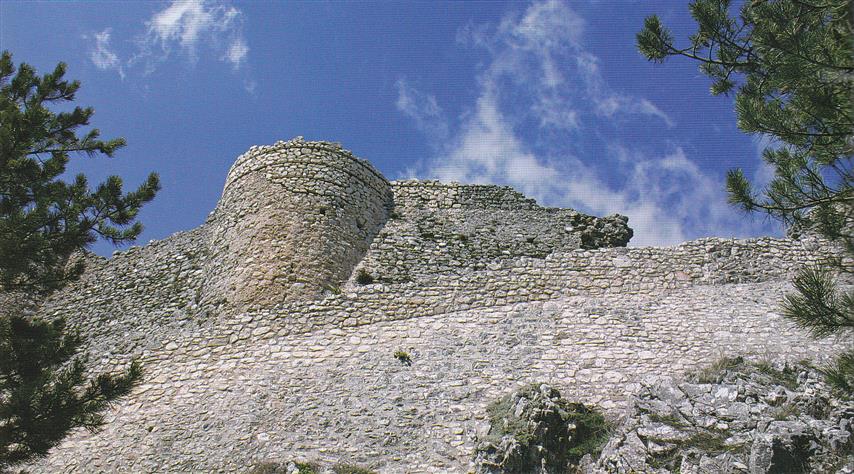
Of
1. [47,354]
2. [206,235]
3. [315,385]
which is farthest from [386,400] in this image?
[206,235]

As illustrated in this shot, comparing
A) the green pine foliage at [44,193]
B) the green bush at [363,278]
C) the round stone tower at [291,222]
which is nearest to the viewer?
the green pine foliage at [44,193]

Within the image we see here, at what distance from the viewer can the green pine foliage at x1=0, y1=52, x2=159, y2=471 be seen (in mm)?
10914

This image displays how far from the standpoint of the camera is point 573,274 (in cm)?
1587

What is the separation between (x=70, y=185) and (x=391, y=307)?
18.5 ft

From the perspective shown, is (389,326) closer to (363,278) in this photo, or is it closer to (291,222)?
(363,278)

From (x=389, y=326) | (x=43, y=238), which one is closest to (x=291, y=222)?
(x=389, y=326)

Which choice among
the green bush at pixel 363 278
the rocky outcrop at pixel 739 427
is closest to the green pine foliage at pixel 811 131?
the rocky outcrop at pixel 739 427

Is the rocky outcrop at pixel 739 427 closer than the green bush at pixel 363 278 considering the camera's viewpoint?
Yes

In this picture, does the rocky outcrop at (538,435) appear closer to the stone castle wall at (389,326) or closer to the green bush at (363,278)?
the stone castle wall at (389,326)

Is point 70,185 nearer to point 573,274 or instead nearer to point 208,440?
point 208,440

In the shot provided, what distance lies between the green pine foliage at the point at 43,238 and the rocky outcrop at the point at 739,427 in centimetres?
677

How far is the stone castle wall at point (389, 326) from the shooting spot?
40.9 feet

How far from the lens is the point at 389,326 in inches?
584

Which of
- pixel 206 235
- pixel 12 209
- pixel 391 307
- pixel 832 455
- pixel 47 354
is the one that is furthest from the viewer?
pixel 206 235
